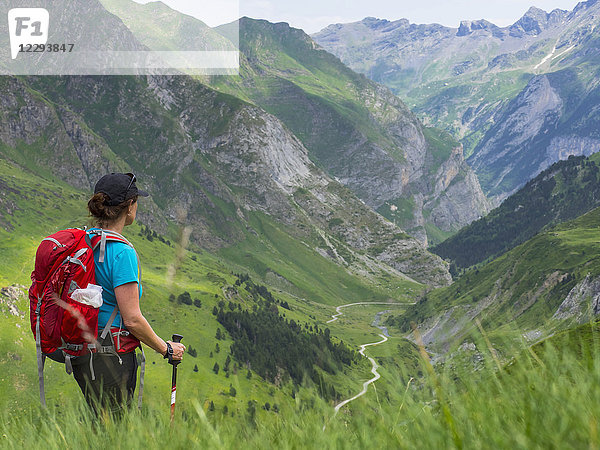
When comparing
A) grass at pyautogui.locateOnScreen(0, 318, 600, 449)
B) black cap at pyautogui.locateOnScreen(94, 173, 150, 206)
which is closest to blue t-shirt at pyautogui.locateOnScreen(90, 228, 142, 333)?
black cap at pyautogui.locateOnScreen(94, 173, 150, 206)

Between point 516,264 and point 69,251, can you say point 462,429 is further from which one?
point 516,264

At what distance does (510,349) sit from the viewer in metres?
3.84

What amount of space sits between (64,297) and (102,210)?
1.27 m

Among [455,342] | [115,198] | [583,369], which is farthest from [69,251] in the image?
[583,369]

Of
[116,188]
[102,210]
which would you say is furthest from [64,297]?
[116,188]

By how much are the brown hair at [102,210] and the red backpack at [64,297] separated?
0.37 m

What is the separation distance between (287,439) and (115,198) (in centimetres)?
454

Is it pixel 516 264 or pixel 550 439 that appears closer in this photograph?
pixel 550 439

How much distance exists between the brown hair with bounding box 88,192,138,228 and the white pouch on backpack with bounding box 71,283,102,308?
1035mm

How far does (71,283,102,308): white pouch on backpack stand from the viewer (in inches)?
232

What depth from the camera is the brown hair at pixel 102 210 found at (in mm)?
6605

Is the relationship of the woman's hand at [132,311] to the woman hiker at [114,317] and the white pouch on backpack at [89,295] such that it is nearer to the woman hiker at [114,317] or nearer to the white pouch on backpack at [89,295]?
the woman hiker at [114,317]

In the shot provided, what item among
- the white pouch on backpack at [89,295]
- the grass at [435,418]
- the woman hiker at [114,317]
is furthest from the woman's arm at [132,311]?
the grass at [435,418]

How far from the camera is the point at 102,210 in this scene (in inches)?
261
